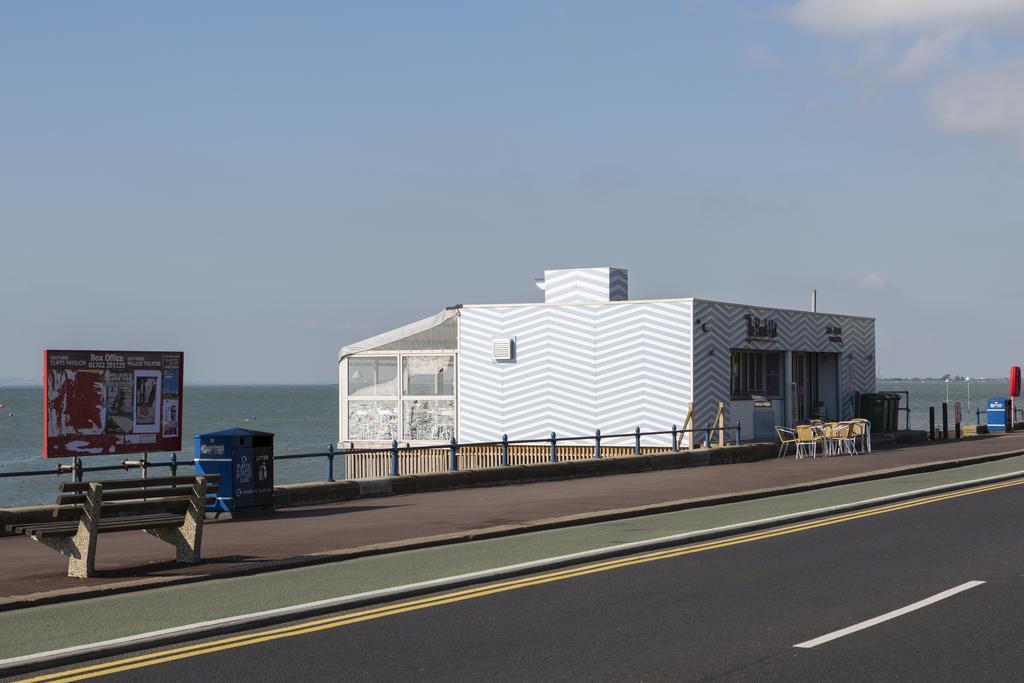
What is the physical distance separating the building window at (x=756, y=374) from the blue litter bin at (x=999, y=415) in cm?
1157

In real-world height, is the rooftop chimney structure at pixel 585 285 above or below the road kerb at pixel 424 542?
above

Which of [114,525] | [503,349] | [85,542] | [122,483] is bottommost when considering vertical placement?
[85,542]

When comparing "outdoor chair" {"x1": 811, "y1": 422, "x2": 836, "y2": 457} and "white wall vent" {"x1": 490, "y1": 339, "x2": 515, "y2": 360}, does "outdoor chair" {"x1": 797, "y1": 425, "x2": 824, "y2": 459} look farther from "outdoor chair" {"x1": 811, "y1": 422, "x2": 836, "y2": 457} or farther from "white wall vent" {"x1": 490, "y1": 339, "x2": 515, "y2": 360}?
"white wall vent" {"x1": 490, "y1": 339, "x2": 515, "y2": 360}

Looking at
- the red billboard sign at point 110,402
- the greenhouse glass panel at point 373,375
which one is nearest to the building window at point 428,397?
the greenhouse glass panel at point 373,375

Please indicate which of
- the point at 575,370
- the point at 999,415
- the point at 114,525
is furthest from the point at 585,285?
the point at 114,525

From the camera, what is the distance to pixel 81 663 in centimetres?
888

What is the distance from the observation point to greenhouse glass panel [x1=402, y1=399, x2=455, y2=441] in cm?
3912

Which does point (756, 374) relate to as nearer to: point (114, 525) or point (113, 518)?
point (113, 518)

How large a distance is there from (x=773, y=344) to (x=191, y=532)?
2822 centimetres

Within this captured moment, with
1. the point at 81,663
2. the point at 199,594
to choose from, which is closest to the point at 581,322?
the point at 199,594

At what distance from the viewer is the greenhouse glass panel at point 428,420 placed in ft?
128

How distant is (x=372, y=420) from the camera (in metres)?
40.0

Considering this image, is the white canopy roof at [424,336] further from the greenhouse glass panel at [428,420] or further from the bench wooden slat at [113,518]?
the bench wooden slat at [113,518]

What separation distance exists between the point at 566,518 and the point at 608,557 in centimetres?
337
